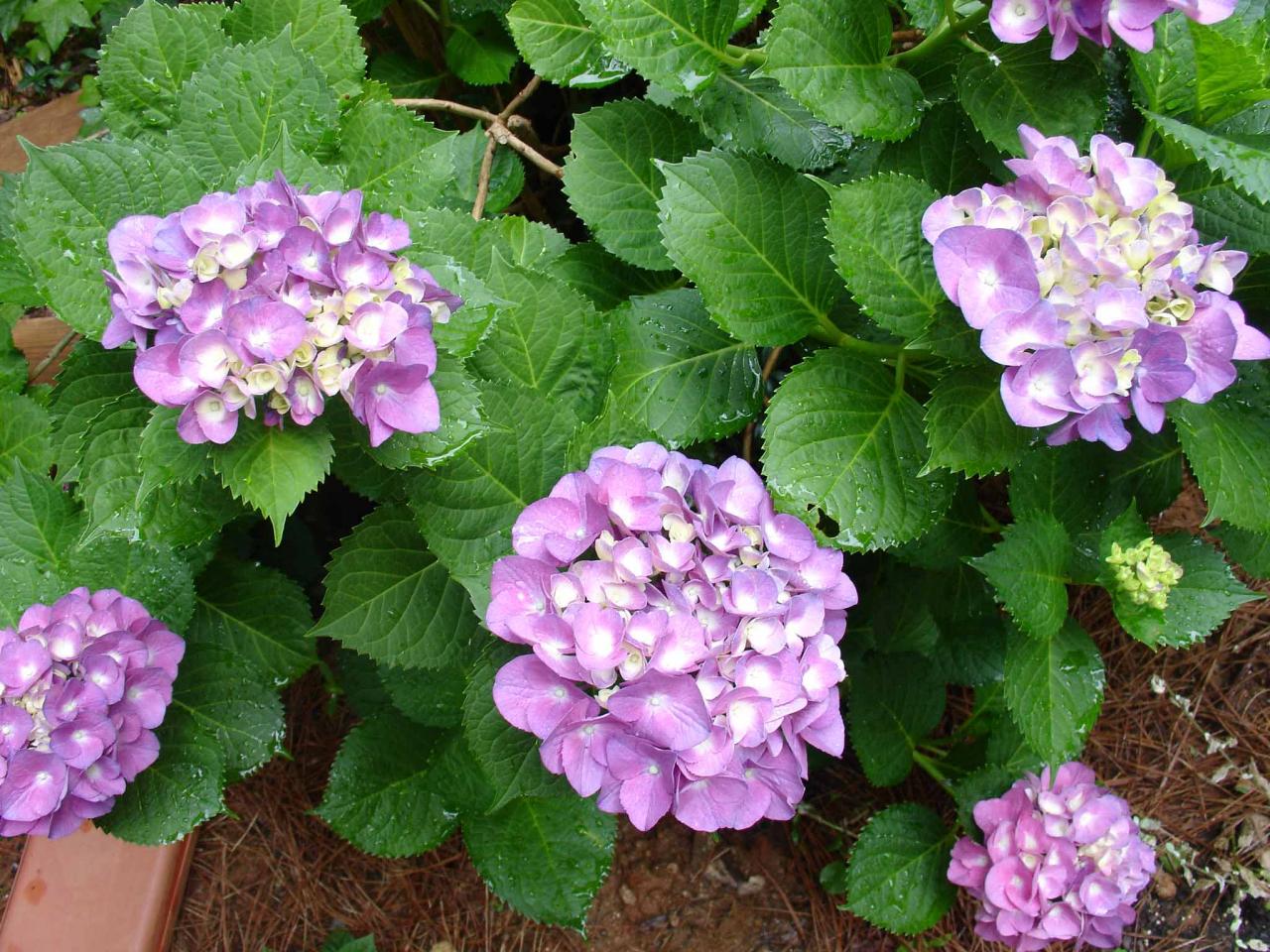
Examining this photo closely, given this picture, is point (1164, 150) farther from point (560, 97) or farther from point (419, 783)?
point (419, 783)

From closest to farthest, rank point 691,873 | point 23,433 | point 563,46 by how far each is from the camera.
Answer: point 563,46 < point 23,433 < point 691,873

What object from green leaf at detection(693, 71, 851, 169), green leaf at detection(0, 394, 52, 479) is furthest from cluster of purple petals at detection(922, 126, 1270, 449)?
green leaf at detection(0, 394, 52, 479)

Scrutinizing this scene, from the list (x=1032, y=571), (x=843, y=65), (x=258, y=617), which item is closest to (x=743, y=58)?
(x=843, y=65)

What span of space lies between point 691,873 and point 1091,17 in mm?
A: 1741

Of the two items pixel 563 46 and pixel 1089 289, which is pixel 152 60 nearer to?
pixel 563 46

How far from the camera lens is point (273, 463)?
945mm

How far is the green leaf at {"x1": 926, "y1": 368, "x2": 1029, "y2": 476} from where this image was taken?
3.58 ft

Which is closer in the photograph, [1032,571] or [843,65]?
[843,65]

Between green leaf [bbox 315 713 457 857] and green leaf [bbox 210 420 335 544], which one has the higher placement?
green leaf [bbox 210 420 335 544]

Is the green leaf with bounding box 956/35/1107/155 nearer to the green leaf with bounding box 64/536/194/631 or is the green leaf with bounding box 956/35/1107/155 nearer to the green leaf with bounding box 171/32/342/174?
the green leaf with bounding box 171/32/342/174

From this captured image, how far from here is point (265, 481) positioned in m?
0.94

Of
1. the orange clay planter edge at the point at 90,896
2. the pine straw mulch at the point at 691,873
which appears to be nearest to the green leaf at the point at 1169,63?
the pine straw mulch at the point at 691,873

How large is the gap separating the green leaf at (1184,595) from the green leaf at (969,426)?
0.41 m

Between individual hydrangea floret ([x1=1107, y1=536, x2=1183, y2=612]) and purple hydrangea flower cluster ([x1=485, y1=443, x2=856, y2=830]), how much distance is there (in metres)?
0.56
